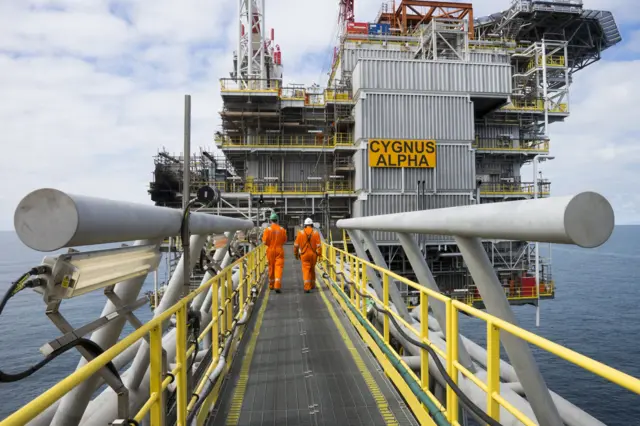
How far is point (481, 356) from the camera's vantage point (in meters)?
5.72

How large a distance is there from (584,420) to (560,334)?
1020 inches

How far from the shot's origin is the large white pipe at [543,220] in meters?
1.76

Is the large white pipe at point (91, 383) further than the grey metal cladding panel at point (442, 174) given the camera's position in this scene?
No

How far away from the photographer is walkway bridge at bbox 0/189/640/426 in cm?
177

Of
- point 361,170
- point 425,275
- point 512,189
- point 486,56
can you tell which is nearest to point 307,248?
point 425,275

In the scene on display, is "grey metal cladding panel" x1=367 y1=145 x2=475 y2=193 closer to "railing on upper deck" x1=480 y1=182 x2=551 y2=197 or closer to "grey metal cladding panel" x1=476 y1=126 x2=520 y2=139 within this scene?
"railing on upper deck" x1=480 y1=182 x2=551 y2=197

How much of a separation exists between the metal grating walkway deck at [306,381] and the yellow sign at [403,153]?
19.8 metres

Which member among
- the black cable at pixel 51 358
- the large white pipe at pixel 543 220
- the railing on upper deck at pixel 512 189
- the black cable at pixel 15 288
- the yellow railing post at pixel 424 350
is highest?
the railing on upper deck at pixel 512 189

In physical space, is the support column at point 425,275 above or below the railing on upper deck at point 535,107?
below

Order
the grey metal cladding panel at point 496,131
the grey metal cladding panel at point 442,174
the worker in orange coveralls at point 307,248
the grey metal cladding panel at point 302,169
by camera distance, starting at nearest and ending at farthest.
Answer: the worker in orange coveralls at point 307,248 → the grey metal cladding panel at point 442,174 → the grey metal cladding panel at point 302,169 → the grey metal cladding panel at point 496,131

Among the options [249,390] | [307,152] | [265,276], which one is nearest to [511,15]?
[307,152]

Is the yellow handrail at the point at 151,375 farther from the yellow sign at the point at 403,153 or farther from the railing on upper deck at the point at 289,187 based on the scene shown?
the railing on upper deck at the point at 289,187

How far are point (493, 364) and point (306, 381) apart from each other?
9.35 feet

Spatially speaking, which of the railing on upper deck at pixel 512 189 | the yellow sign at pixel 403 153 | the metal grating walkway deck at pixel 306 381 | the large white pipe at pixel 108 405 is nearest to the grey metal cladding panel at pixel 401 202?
the yellow sign at pixel 403 153
